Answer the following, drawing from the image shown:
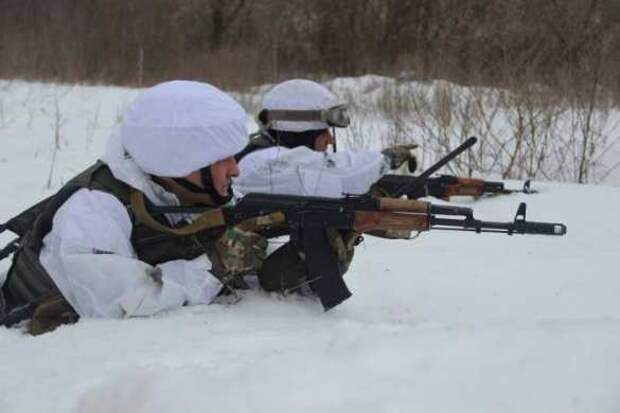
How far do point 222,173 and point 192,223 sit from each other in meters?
0.18

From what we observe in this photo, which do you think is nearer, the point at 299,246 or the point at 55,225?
the point at 55,225

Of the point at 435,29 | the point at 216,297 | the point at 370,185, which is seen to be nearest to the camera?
the point at 216,297

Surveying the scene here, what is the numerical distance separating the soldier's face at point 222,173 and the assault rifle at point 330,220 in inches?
4.0

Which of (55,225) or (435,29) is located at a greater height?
(435,29)

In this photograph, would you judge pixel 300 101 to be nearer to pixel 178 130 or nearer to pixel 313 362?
pixel 178 130

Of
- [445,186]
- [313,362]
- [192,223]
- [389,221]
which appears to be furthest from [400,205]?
[445,186]

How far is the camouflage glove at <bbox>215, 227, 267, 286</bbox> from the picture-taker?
7.09ft

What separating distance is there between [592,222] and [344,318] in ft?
10.1

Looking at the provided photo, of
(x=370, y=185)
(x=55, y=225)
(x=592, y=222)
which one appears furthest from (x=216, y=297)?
(x=592, y=222)

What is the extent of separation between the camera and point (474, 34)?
27.6 feet

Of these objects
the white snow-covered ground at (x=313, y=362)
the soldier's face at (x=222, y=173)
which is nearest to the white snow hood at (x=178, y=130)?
the soldier's face at (x=222, y=173)

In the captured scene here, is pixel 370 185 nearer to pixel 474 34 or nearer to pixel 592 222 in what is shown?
pixel 592 222

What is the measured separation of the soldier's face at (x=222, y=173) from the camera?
2273mm

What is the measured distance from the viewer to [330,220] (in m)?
2.29
